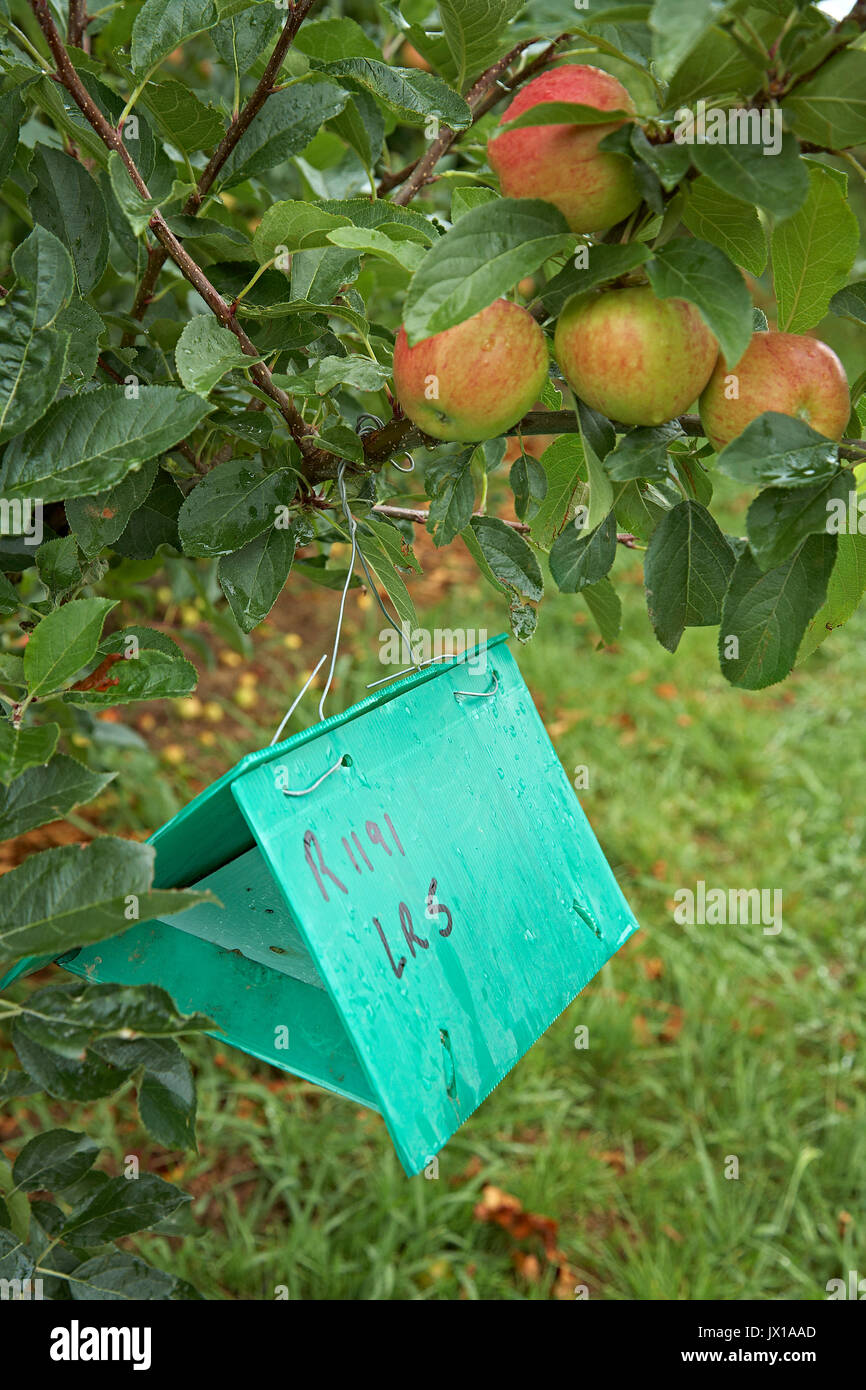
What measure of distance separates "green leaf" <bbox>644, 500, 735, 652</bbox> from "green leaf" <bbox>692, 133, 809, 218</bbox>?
0.27 metres

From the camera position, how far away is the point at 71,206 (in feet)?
2.98

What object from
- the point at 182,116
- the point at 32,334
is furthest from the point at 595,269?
the point at 182,116

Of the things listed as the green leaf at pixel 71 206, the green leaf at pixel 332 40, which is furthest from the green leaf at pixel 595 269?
the green leaf at pixel 332 40

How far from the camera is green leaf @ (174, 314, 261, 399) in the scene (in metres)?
0.73

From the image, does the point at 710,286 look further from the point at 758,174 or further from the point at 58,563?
the point at 58,563

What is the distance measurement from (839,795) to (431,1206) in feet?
5.38

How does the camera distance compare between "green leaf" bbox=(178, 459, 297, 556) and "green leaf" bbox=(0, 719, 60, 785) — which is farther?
"green leaf" bbox=(178, 459, 297, 556)

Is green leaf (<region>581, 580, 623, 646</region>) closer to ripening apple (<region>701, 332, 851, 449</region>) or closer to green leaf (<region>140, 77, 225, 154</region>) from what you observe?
ripening apple (<region>701, 332, 851, 449</region>)

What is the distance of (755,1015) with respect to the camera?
2.32m

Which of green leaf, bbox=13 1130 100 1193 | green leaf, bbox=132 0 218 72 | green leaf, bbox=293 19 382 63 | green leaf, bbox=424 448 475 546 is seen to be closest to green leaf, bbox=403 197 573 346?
green leaf, bbox=424 448 475 546

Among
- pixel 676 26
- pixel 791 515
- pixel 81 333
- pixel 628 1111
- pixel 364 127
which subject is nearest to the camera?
pixel 676 26

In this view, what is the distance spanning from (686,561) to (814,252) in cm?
25

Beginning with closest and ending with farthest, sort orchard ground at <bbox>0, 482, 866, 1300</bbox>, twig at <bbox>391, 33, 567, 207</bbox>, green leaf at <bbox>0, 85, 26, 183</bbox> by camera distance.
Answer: green leaf at <bbox>0, 85, 26, 183</bbox>
twig at <bbox>391, 33, 567, 207</bbox>
orchard ground at <bbox>0, 482, 866, 1300</bbox>
